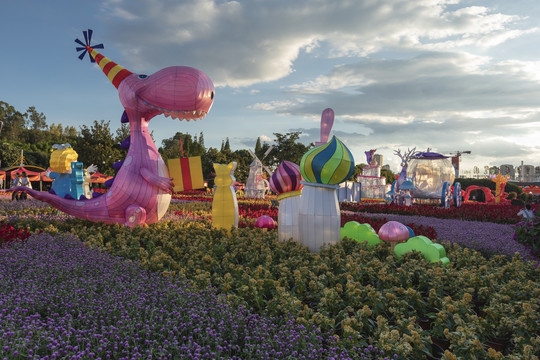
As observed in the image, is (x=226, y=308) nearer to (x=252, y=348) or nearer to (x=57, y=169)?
(x=252, y=348)

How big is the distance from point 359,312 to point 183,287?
A: 79.1 inches

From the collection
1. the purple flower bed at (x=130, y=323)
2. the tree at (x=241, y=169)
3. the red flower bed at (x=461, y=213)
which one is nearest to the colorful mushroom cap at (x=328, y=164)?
the purple flower bed at (x=130, y=323)

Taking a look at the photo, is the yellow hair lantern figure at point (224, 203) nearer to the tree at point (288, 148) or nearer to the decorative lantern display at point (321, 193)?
the decorative lantern display at point (321, 193)

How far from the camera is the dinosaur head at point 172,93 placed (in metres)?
7.98

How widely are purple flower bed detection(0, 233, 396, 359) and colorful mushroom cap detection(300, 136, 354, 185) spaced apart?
Result: 305 centimetres

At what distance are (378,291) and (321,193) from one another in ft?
Result: 8.43

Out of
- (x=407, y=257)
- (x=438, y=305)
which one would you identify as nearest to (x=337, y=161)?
(x=407, y=257)

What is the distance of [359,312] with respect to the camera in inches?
144

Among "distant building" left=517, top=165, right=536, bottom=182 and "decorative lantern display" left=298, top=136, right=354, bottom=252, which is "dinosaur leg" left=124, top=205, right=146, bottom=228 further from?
"distant building" left=517, top=165, right=536, bottom=182

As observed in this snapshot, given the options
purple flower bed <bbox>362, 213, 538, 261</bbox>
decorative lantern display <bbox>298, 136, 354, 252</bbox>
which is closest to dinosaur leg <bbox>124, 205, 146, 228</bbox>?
decorative lantern display <bbox>298, 136, 354, 252</bbox>

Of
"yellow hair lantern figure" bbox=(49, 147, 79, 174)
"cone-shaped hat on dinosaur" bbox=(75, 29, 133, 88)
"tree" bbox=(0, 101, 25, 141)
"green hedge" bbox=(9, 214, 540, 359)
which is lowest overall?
"green hedge" bbox=(9, 214, 540, 359)

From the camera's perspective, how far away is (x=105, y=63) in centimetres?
904

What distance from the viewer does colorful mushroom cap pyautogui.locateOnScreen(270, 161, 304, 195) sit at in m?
7.21

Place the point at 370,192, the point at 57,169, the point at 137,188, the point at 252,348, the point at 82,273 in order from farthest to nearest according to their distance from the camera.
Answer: the point at 370,192 → the point at 57,169 → the point at 137,188 → the point at 82,273 → the point at 252,348
